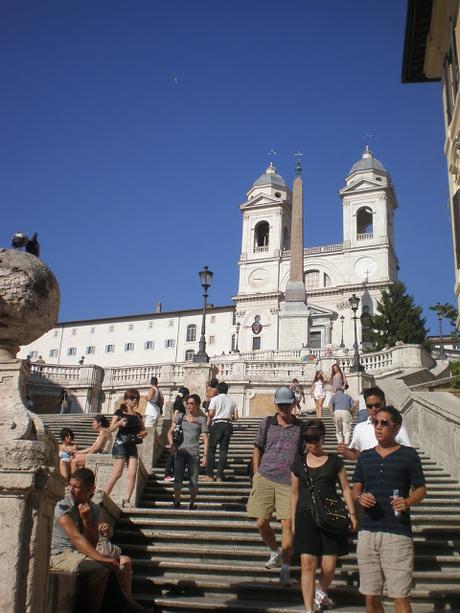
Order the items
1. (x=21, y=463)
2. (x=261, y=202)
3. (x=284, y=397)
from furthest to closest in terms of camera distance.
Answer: (x=261, y=202)
(x=284, y=397)
(x=21, y=463)

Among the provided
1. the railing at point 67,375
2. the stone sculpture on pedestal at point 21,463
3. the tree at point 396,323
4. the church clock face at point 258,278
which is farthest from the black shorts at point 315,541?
the church clock face at point 258,278

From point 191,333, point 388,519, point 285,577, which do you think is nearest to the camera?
point 388,519

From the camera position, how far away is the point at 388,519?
516 centimetres


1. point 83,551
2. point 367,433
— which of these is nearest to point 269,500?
point 367,433

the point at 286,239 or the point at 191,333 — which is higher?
the point at 286,239

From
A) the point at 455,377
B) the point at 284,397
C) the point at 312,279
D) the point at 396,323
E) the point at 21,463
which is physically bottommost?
the point at 21,463

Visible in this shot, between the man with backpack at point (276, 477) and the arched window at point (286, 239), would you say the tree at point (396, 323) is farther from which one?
the man with backpack at point (276, 477)

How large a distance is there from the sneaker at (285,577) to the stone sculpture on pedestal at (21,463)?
2.94m

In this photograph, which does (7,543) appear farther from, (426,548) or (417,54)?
(417,54)

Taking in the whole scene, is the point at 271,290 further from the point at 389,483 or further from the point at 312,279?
the point at 389,483

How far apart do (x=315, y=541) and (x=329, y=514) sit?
267 millimetres

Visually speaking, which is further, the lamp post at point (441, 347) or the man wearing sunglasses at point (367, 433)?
the lamp post at point (441, 347)

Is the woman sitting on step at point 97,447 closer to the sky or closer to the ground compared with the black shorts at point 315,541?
closer to the sky

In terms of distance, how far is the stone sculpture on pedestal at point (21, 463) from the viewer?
13.5 feet
